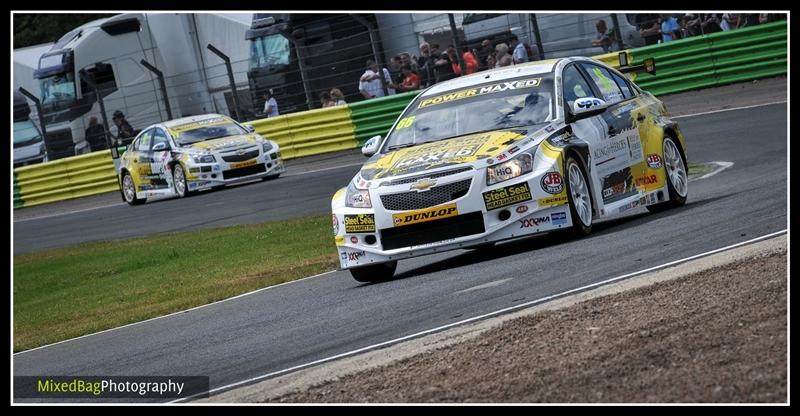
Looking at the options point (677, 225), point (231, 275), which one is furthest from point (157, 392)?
point (231, 275)

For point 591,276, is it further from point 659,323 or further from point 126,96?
point 126,96

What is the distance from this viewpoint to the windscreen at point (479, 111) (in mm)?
11453

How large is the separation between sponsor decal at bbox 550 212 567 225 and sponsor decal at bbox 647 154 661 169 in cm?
177

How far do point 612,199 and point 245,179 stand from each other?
14688 mm

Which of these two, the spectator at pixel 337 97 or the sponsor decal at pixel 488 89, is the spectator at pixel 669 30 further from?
the sponsor decal at pixel 488 89

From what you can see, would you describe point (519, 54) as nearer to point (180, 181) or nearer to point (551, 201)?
point (180, 181)

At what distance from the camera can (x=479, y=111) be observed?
11.6m

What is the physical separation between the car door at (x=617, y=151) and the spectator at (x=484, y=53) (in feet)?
44.2

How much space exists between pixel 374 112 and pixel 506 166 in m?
17.5

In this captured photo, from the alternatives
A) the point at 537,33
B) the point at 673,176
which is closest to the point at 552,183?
the point at 673,176

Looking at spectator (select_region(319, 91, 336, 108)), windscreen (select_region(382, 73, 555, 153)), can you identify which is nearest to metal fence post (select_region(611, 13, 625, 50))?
spectator (select_region(319, 91, 336, 108))

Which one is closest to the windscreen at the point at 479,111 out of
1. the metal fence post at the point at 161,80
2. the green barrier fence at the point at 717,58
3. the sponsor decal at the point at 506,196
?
the sponsor decal at the point at 506,196

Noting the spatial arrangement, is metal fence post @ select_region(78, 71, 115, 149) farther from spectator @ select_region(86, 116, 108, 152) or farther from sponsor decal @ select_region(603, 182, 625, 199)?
sponsor decal @ select_region(603, 182, 625, 199)
